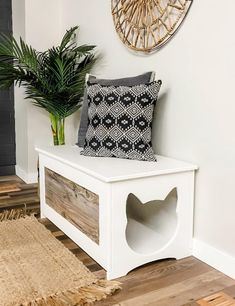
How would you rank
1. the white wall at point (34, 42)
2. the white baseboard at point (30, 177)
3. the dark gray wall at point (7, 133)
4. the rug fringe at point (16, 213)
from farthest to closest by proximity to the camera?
the dark gray wall at point (7, 133)
the white baseboard at point (30, 177)
the white wall at point (34, 42)
the rug fringe at point (16, 213)

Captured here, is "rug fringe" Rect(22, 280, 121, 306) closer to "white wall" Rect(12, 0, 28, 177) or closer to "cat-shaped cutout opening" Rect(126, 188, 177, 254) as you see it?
"cat-shaped cutout opening" Rect(126, 188, 177, 254)

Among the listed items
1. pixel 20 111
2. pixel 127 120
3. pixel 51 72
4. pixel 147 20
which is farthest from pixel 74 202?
pixel 20 111

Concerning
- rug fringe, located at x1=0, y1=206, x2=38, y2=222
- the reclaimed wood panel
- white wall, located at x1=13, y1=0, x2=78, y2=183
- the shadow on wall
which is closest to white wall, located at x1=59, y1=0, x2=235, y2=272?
the shadow on wall

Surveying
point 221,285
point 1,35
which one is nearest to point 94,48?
point 1,35

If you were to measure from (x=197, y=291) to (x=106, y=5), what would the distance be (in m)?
2.06

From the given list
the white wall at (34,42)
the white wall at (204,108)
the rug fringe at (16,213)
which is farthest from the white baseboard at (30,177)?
the white wall at (204,108)

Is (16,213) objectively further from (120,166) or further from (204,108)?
(204,108)

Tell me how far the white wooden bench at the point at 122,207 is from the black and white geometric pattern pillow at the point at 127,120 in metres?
0.08

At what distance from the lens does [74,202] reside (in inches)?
77.6

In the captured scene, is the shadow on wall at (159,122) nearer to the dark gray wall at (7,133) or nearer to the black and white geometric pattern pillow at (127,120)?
the black and white geometric pattern pillow at (127,120)

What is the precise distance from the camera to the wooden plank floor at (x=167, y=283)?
4.85ft

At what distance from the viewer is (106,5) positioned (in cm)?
259

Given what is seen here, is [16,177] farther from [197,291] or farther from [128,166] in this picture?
[197,291]

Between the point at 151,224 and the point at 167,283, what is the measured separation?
499 mm
